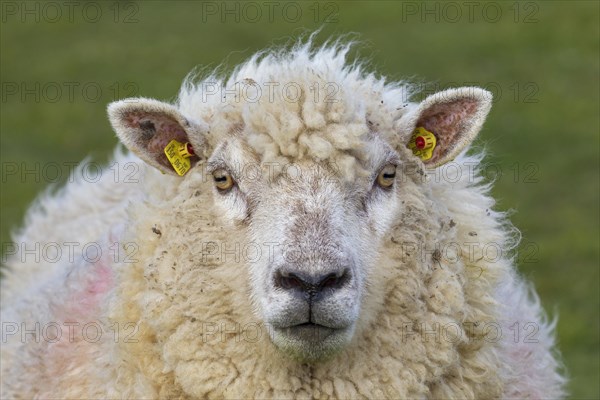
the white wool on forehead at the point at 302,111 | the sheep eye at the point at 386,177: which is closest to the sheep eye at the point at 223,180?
the white wool on forehead at the point at 302,111

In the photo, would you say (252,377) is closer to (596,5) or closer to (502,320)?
(502,320)

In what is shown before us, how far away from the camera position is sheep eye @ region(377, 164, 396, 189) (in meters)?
4.82

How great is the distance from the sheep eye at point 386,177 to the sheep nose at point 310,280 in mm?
604

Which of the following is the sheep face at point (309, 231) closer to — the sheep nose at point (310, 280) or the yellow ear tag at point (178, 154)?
the sheep nose at point (310, 280)

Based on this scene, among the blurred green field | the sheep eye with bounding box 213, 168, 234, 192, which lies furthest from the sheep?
the blurred green field

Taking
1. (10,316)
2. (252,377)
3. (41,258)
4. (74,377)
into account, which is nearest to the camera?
(252,377)

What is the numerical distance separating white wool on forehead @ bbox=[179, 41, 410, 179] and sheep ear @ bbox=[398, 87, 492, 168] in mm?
102

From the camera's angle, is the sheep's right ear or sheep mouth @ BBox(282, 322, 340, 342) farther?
the sheep's right ear

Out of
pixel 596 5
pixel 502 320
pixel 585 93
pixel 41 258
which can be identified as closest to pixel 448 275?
pixel 502 320

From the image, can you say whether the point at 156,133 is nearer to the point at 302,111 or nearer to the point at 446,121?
the point at 302,111

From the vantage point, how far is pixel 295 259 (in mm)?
4293

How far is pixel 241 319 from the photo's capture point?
15.4ft

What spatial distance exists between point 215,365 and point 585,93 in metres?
13.8

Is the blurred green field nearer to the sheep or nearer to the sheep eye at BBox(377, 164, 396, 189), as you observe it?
the sheep
